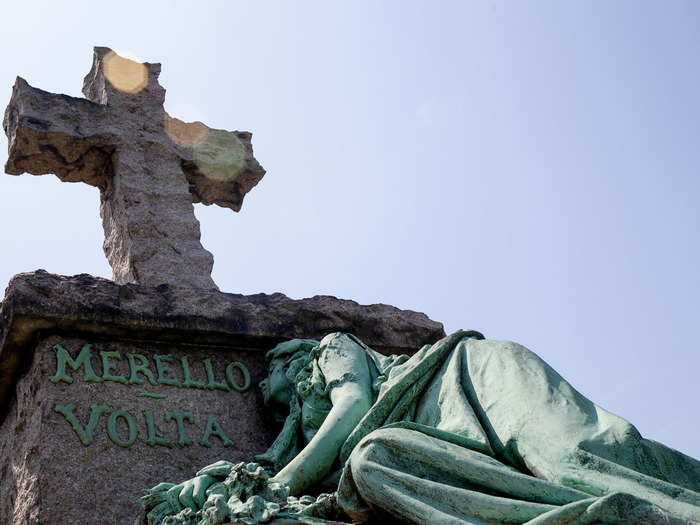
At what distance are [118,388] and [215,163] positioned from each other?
7.33 ft

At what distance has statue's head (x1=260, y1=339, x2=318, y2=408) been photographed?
5.02 metres

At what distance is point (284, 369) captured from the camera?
5105mm

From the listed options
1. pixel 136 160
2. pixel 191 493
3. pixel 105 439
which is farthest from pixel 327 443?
pixel 136 160

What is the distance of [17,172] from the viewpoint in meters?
6.41

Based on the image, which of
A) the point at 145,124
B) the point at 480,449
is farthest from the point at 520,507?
the point at 145,124

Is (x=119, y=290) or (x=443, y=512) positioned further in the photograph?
(x=119, y=290)

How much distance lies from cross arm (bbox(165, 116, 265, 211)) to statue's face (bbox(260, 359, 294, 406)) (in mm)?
2040

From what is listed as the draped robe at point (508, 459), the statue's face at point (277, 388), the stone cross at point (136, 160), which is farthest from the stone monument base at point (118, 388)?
the draped robe at point (508, 459)

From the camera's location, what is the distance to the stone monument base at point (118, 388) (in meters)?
4.55

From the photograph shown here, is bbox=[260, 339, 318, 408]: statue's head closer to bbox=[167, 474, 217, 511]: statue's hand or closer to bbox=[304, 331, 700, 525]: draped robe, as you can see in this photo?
bbox=[304, 331, 700, 525]: draped robe

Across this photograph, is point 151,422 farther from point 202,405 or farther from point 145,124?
point 145,124

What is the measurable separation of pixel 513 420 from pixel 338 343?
1.21m

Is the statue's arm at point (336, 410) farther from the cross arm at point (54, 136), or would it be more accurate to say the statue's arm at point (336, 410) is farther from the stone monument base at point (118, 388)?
the cross arm at point (54, 136)

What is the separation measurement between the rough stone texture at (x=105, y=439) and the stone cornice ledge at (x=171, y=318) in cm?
8
